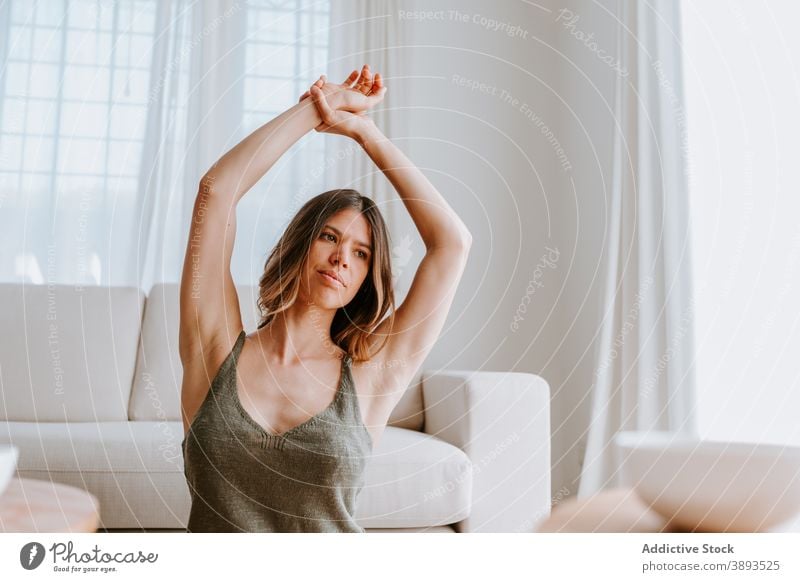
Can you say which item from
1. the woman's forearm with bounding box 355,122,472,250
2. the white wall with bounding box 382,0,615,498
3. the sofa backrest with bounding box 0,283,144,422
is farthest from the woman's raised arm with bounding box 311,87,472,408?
the sofa backrest with bounding box 0,283,144,422

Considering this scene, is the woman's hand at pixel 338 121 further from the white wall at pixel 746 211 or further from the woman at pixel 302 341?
the white wall at pixel 746 211

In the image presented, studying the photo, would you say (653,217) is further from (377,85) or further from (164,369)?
(164,369)

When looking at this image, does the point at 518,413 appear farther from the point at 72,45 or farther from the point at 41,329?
the point at 72,45

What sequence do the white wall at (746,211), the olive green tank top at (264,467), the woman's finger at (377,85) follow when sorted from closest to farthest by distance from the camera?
1. the olive green tank top at (264,467)
2. the woman's finger at (377,85)
3. the white wall at (746,211)

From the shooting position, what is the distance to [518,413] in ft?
2.86

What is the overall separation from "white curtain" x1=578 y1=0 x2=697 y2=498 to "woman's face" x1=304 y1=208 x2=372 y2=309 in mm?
378

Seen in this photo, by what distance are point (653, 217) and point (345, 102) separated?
47 centimetres

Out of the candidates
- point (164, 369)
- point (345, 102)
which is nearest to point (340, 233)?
point (345, 102)

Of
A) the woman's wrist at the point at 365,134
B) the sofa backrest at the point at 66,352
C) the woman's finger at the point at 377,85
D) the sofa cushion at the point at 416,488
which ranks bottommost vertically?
the sofa cushion at the point at 416,488

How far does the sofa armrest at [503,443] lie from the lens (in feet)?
2.68

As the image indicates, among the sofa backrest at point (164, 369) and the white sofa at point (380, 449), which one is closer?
the white sofa at point (380, 449)

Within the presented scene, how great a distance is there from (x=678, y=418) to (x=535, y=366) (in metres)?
0.20

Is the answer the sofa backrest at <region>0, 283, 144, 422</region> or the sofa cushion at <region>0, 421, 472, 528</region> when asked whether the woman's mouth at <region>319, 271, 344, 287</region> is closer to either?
the sofa cushion at <region>0, 421, 472, 528</region>

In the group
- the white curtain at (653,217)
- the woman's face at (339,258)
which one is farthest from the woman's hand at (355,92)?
the white curtain at (653,217)
